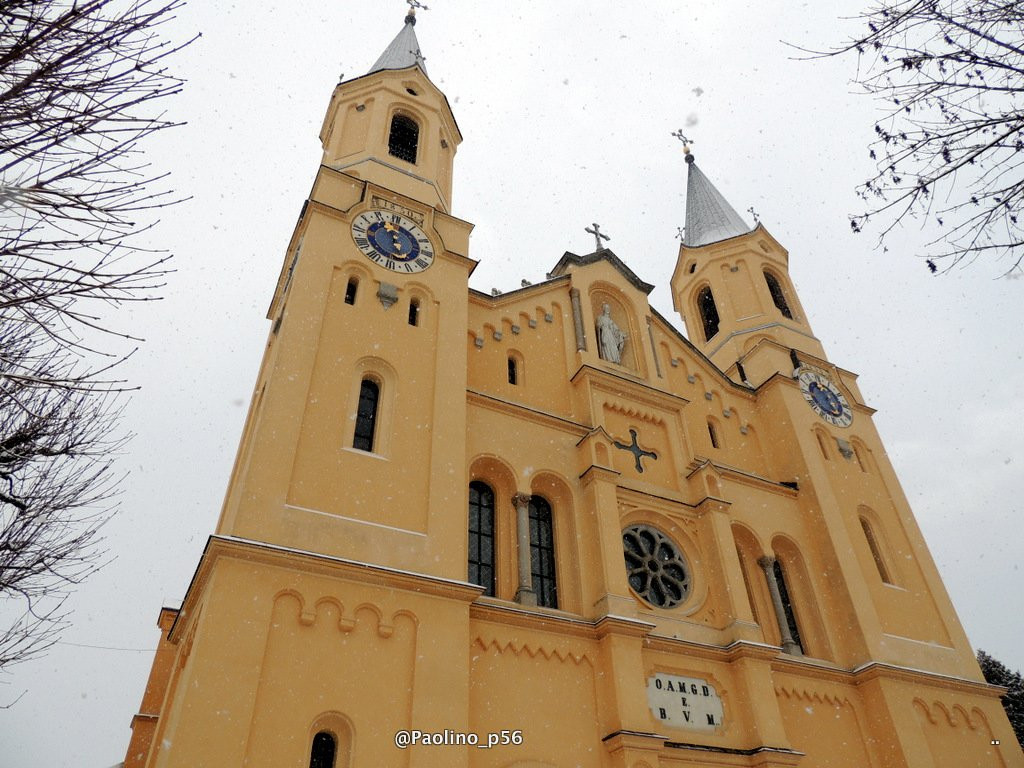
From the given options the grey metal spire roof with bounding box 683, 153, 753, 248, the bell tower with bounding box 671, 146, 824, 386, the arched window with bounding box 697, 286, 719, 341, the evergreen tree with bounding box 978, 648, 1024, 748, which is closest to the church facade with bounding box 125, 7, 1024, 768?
the bell tower with bounding box 671, 146, 824, 386

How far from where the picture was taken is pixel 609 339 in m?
17.8

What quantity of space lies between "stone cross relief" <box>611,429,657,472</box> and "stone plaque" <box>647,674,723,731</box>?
14.6 feet

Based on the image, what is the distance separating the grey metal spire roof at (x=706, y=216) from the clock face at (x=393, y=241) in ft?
39.4

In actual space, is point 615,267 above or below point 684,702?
above

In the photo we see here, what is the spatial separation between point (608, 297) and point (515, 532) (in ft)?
26.8

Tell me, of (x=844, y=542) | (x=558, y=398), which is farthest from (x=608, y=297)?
(x=844, y=542)

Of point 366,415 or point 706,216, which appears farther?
point 706,216

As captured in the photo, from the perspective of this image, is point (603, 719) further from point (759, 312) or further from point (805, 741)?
point (759, 312)

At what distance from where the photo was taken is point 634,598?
42.8 ft

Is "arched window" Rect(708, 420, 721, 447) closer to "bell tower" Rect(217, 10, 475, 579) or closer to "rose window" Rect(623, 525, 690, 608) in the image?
"rose window" Rect(623, 525, 690, 608)

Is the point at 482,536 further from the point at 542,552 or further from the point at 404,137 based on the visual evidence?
the point at 404,137

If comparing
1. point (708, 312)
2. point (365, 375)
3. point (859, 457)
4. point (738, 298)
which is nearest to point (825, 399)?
point (859, 457)

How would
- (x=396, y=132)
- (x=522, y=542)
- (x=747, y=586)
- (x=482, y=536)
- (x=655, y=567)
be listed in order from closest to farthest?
(x=522, y=542), (x=482, y=536), (x=655, y=567), (x=747, y=586), (x=396, y=132)

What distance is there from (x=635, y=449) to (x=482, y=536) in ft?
14.0
